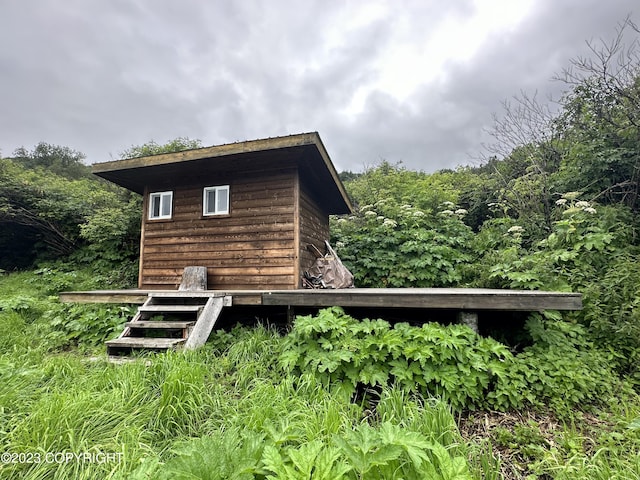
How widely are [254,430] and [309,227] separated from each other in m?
4.74

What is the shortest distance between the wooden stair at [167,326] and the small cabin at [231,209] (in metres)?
1.24

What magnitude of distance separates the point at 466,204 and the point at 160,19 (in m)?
13.1

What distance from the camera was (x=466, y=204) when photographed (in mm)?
11867

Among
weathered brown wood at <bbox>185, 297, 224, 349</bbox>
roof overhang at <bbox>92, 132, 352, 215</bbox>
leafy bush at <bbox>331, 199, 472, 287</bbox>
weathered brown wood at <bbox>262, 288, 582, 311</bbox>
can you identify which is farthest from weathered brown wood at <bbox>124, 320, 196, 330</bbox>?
leafy bush at <bbox>331, 199, 472, 287</bbox>

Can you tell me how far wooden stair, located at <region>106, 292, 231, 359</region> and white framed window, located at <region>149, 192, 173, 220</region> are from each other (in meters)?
2.33

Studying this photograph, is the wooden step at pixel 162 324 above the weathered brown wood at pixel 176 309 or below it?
below

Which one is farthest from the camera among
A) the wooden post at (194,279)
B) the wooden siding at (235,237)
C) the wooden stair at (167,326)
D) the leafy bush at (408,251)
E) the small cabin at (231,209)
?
the leafy bush at (408,251)

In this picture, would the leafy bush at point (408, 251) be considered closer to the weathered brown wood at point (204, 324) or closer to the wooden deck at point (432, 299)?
the wooden deck at point (432, 299)

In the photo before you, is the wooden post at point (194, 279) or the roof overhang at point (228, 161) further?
the wooden post at point (194, 279)

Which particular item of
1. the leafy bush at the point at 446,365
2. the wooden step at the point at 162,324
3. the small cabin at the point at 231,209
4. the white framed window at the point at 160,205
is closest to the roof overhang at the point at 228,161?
the small cabin at the point at 231,209

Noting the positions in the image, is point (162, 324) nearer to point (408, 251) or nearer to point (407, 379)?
point (407, 379)

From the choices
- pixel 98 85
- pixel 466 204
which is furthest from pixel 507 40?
pixel 98 85

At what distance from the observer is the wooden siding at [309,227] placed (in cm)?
554

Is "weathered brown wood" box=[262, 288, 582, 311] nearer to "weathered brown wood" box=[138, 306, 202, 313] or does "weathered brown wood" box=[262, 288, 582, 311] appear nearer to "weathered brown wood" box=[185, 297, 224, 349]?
"weathered brown wood" box=[185, 297, 224, 349]
